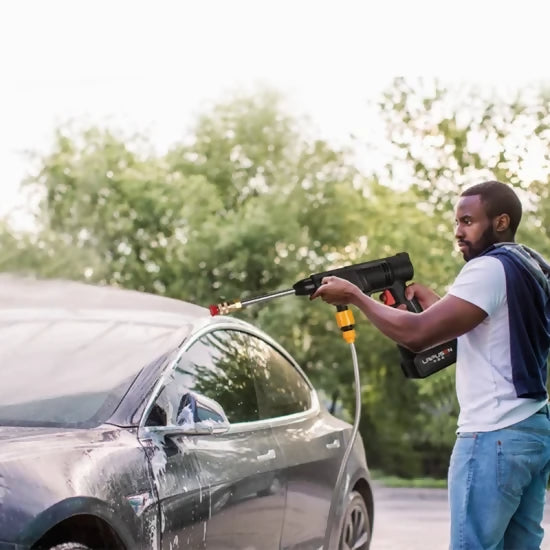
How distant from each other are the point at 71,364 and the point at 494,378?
1.62 metres

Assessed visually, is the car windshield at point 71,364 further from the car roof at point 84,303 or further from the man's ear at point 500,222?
the man's ear at point 500,222

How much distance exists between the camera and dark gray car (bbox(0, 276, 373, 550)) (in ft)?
12.4

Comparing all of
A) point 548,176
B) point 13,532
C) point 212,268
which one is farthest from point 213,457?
point 212,268

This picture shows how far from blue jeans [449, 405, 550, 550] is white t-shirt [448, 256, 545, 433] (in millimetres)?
44

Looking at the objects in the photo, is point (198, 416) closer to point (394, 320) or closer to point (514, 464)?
point (394, 320)

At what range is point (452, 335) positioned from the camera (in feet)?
12.7

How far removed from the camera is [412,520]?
12273mm

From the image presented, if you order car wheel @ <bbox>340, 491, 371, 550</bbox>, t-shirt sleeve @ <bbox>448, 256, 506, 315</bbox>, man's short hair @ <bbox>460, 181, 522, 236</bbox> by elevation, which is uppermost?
man's short hair @ <bbox>460, 181, 522, 236</bbox>

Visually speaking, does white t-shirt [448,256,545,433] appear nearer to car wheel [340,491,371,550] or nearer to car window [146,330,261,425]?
car window [146,330,261,425]

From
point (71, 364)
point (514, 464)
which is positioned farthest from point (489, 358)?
point (71, 364)

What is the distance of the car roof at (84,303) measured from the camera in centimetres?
507

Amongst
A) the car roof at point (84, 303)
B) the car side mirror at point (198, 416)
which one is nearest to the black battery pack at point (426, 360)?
the car side mirror at point (198, 416)

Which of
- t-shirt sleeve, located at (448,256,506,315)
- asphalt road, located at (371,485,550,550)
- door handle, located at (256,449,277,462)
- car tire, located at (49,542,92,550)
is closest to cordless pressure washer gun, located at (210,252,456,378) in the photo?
t-shirt sleeve, located at (448,256,506,315)

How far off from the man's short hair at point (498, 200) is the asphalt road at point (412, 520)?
5.06 meters
